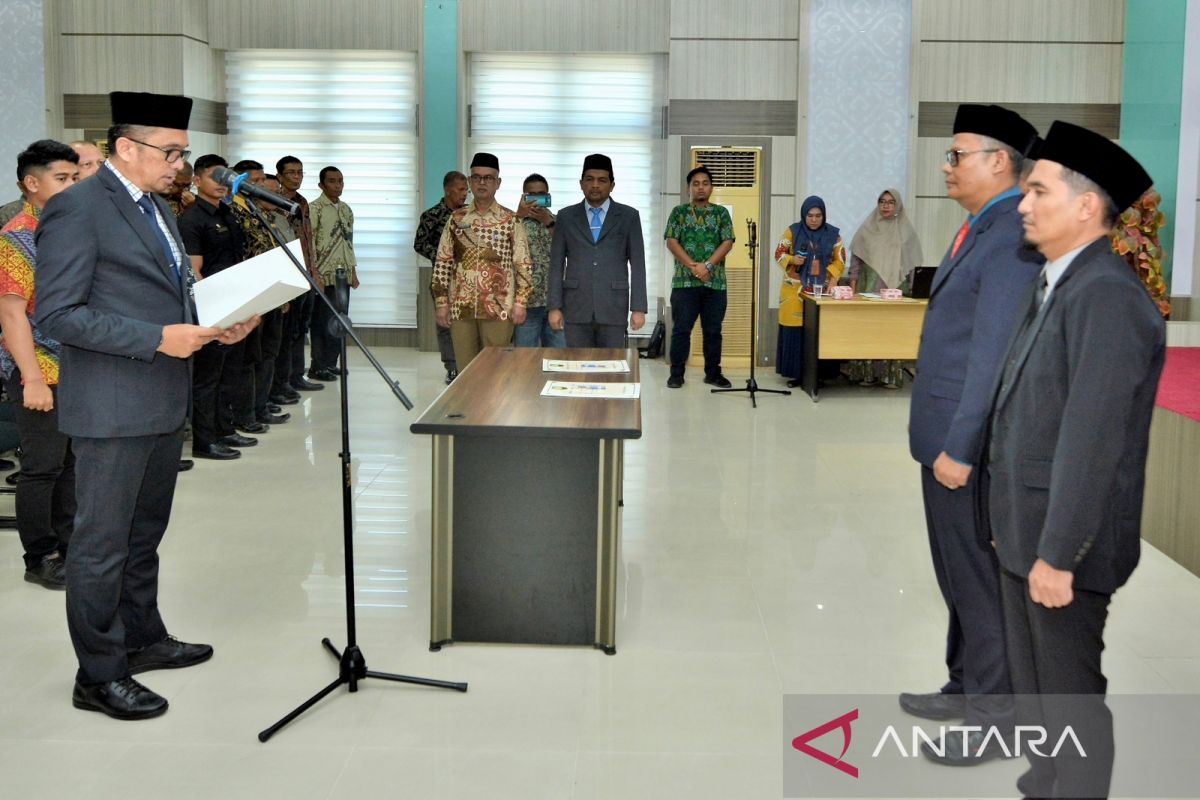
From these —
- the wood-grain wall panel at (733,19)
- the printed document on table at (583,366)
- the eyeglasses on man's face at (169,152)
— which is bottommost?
the printed document on table at (583,366)

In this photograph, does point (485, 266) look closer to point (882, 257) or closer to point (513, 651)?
point (513, 651)

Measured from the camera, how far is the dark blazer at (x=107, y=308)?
3041 mm

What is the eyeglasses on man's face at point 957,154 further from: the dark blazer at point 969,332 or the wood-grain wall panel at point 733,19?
the wood-grain wall panel at point 733,19

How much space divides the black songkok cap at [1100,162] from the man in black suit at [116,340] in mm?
2070

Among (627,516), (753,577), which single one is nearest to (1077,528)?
(753,577)

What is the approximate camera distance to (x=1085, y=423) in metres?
2.15

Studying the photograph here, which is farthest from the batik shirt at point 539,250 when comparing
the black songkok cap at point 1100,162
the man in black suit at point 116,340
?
the black songkok cap at point 1100,162

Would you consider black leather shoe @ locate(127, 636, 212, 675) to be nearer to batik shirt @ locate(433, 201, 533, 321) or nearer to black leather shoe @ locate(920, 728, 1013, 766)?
black leather shoe @ locate(920, 728, 1013, 766)

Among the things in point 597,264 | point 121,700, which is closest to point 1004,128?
point 121,700

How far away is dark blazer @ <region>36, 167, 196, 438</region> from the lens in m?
3.04

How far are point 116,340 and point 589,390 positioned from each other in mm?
1664

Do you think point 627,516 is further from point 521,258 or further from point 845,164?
point 845,164

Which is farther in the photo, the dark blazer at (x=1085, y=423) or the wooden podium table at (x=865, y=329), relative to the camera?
the wooden podium table at (x=865, y=329)

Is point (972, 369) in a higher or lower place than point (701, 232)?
lower
